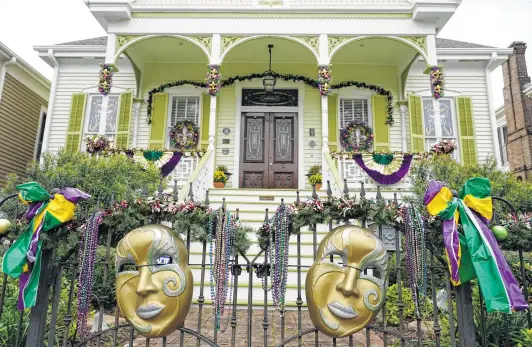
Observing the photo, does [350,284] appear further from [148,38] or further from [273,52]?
[273,52]

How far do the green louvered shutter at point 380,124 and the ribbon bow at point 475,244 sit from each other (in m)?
8.44

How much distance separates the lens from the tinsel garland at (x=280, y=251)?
2.39 m

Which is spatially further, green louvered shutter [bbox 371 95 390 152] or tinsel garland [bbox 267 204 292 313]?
green louvered shutter [bbox 371 95 390 152]

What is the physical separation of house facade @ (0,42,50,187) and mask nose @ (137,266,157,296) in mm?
11833

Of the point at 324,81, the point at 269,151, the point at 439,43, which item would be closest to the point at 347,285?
the point at 324,81

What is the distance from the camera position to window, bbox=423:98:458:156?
34.4 feet

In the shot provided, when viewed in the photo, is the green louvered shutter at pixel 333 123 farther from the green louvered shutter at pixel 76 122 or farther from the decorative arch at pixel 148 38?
the green louvered shutter at pixel 76 122

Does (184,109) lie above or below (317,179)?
above

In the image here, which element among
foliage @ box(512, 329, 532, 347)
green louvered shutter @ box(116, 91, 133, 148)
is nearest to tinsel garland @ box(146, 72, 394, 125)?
green louvered shutter @ box(116, 91, 133, 148)

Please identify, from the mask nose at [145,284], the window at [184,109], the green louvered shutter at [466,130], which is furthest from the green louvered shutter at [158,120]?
the mask nose at [145,284]

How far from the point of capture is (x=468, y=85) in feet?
36.1

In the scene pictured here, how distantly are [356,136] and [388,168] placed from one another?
2196mm

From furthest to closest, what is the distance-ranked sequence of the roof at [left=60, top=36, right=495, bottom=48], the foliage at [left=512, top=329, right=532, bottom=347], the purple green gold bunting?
the roof at [left=60, top=36, right=495, bottom=48]
the purple green gold bunting
the foliage at [left=512, top=329, right=532, bottom=347]

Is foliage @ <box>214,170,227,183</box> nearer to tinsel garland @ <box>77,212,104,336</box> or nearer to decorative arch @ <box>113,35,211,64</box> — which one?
decorative arch @ <box>113,35,211,64</box>
